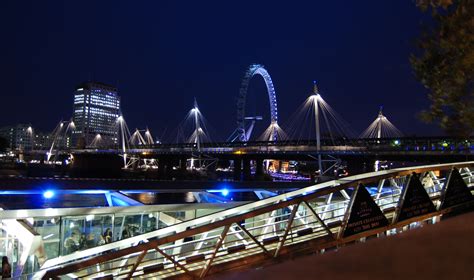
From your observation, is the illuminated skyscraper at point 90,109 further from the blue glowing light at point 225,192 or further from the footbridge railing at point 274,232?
the footbridge railing at point 274,232

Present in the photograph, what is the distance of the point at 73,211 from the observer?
1141cm

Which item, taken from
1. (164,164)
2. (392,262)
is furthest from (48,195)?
(164,164)

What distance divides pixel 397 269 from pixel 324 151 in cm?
6364

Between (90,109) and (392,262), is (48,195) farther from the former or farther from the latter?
(90,109)

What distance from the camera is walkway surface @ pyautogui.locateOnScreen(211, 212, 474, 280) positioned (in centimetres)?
676

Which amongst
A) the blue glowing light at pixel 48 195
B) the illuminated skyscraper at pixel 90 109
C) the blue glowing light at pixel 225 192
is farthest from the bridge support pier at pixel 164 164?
the blue glowing light at pixel 48 195

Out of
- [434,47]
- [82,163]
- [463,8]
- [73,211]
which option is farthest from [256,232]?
[82,163]

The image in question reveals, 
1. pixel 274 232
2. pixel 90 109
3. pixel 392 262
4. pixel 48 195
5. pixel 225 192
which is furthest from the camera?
pixel 90 109

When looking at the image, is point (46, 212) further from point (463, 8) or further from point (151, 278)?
point (463, 8)

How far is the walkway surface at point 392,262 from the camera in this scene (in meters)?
6.76

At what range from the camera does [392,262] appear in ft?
24.0

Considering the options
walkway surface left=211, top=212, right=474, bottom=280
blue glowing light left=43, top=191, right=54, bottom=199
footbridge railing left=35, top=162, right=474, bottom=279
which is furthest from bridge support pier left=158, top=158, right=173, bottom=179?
walkway surface left=211, top=212, right=474, bottom=280

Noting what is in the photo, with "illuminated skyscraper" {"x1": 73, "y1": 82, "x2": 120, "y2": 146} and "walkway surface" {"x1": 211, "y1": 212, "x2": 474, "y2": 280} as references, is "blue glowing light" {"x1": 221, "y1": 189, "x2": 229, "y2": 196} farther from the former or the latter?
"illuminated skyscraper" {"x1": 73, "y1": 82, "x2": 120, "y2": 146}

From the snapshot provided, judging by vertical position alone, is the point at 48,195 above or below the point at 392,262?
above
